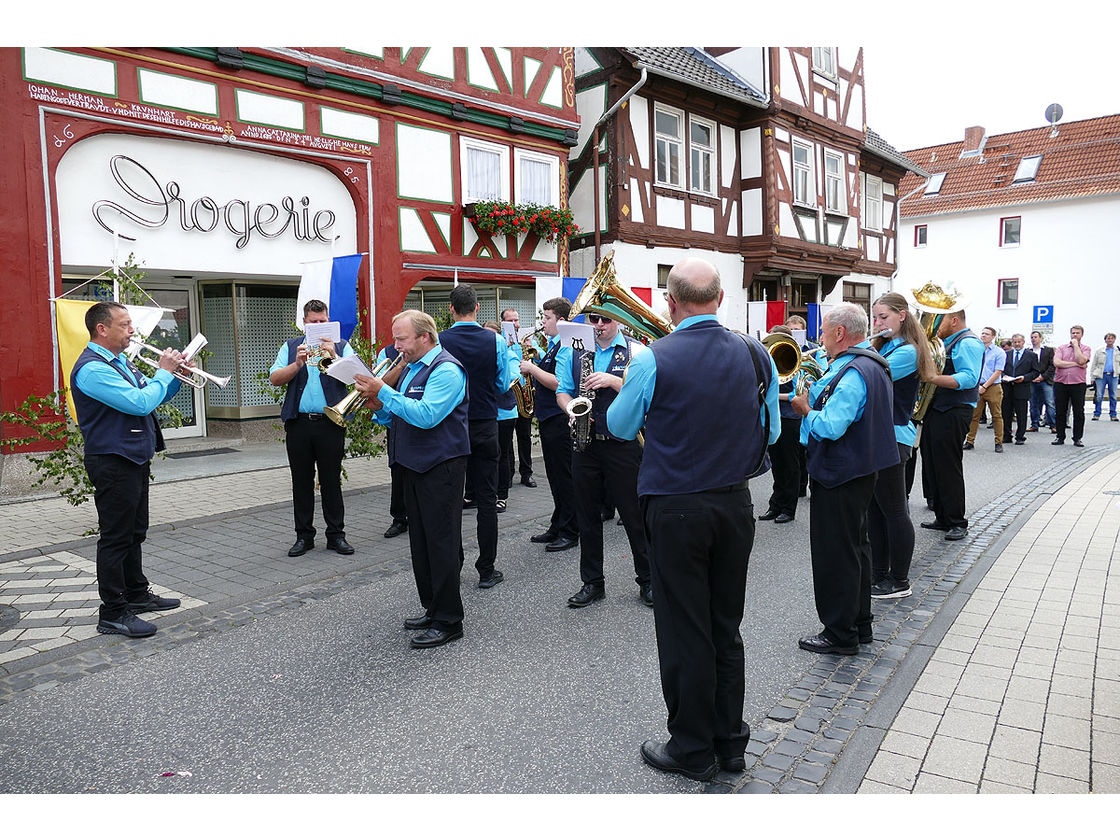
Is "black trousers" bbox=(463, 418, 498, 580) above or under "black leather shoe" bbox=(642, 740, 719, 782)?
above

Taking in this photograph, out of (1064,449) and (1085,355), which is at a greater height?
(1085,355)

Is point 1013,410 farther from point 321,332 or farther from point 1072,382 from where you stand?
point 321,332

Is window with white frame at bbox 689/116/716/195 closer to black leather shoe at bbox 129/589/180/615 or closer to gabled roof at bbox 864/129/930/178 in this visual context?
gabled roof at bbox 864/129/930/178

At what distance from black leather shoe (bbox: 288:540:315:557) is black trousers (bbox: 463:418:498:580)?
1.60 meters

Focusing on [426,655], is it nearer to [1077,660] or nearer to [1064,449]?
[1077,660]

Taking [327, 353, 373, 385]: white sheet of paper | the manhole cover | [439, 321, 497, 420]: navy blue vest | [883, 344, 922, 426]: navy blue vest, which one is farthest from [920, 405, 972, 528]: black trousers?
the manhole cover

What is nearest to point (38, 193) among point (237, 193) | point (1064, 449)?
point (237, 193)

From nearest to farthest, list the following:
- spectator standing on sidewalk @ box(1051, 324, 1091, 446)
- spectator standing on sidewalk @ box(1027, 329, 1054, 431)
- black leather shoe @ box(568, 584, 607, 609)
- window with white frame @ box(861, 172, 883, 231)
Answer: black leather shoe @ box(568, 584, 607, 609) < spectator standing on sidewalk @ box(1051, 324, 1091, 446) < spectator standing on sidewalk @ box(1027, 329, 1054, 431) < window with white frame @ box(861, 172, 883, 231)

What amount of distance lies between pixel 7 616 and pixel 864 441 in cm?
550

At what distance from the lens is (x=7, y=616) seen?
5.29m

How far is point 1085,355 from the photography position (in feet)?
46.4

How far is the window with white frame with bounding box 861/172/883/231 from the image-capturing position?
80.2ft

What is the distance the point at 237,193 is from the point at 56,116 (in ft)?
7.51

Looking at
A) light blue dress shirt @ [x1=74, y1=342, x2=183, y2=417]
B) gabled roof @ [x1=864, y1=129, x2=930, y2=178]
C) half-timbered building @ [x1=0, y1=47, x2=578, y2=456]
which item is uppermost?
gabled roof @ [x1=864, y1=129, x2=930, y2=178]
